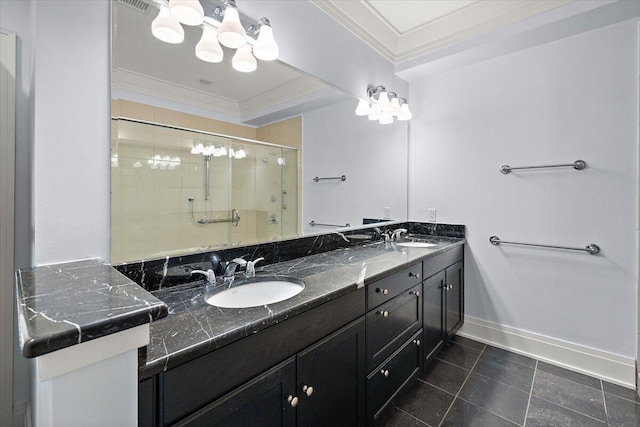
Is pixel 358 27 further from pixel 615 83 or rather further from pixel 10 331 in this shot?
pixel 10 331

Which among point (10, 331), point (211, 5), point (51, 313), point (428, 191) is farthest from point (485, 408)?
point (211, 5)

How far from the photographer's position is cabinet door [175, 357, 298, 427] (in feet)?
2.61

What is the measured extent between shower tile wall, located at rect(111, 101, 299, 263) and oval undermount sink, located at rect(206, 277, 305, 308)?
26 centimetres

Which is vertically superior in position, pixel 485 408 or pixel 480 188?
pixel 480 188

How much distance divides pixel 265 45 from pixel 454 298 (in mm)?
2238

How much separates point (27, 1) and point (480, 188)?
3.02 meters

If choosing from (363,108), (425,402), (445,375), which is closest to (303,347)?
(425,402)

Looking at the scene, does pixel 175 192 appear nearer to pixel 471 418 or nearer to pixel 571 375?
pixel 471 418

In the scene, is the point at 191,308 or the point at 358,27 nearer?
the point at 191,308

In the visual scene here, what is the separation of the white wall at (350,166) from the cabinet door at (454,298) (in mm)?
688

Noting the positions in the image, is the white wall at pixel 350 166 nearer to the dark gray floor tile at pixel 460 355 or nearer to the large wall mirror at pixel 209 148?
the large wall mirror at pixel 209 148

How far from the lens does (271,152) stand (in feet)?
5.62

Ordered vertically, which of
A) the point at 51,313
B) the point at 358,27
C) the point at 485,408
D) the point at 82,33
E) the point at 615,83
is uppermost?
the point at 358,27

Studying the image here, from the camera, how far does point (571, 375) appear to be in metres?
2.01
